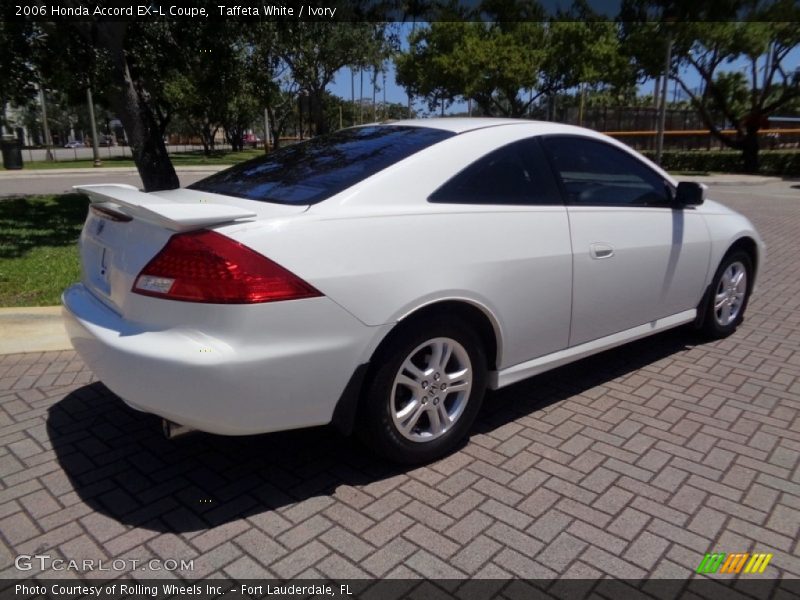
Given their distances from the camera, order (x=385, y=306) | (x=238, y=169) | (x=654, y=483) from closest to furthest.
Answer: (x=385, y=306)
(x=654, y=483)
(x=238, y=169)

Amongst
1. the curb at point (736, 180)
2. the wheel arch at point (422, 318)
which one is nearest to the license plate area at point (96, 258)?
the wheel arch at point (422, 318)

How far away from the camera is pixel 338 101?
6644 centimetres

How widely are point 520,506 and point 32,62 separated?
452 inches

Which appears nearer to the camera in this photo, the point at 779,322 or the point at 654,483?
the point at 654,483

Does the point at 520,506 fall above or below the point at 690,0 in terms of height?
below

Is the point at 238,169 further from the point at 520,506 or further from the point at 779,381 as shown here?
the point at 779,381

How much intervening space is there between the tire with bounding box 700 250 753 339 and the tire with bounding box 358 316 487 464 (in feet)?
8.19

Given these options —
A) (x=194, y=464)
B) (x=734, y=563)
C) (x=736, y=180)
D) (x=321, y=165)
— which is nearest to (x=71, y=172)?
(x=736, y=180)

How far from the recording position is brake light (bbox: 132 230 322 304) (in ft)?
8.02

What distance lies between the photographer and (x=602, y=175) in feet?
12.9

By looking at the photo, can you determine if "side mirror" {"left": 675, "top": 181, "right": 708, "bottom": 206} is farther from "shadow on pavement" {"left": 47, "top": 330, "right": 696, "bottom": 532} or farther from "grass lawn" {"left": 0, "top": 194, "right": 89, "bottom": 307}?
"grass lawn" {"left": 0, "top": 194, "right": 89, "bottom": 307}

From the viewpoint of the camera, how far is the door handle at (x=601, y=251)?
11.7 ft

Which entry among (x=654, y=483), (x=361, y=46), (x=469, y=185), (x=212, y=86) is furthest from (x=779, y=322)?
(x=361, y=46)

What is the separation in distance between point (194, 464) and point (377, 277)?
4.53 feet
